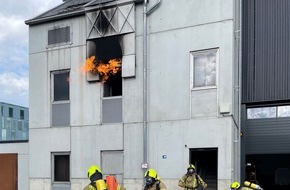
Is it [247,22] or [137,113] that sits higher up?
[247,22]

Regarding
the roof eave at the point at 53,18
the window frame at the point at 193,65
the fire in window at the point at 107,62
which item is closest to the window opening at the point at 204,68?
the window frame at the point at 193,65

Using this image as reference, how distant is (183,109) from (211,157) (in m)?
2.01

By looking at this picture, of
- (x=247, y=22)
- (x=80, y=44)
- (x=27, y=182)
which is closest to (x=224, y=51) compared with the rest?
(x=247, y=22)

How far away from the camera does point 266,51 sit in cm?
1307

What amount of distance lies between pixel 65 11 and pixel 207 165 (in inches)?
284

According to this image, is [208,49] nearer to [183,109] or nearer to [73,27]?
[183,109]

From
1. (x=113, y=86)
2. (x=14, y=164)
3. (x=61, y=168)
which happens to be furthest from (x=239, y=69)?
(x=14, y=164)

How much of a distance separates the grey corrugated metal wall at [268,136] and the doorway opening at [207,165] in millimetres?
1177

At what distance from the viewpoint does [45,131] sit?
49.2 ft

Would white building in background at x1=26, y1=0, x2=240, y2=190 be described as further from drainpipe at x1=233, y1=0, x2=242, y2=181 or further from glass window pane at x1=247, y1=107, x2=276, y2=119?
glass window pane at x1=247, y1=107, x2=276, y2=119

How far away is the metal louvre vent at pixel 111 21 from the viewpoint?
1345 centimetres

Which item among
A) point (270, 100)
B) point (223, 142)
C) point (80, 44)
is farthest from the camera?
point (80, 44)

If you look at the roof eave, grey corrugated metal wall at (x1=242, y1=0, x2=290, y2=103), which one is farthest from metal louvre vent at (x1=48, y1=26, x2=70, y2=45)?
grey corrugated metal wall at (x1=242, y1=0, x2=290, y2=103)

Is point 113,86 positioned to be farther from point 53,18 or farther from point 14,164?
point 14,164
